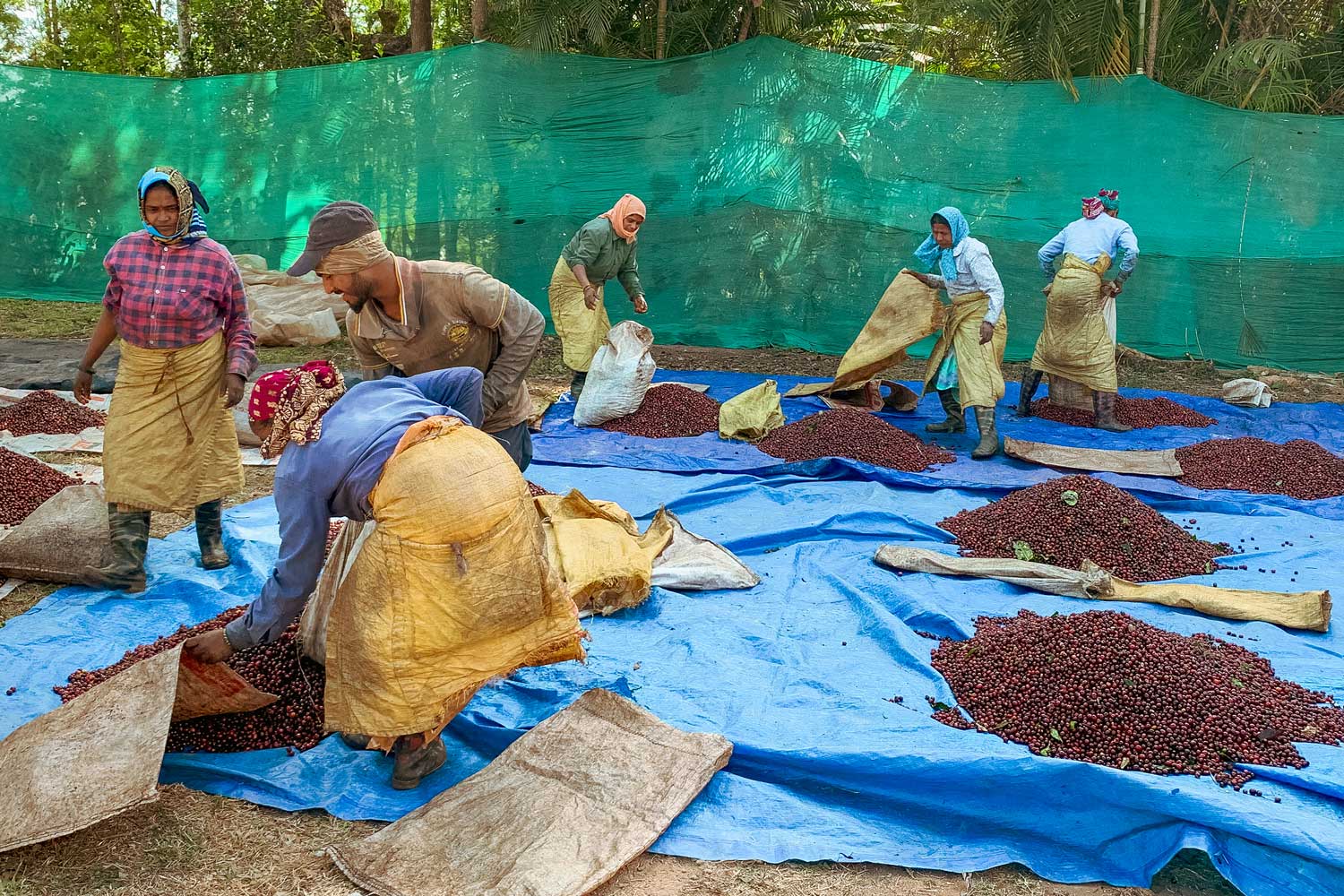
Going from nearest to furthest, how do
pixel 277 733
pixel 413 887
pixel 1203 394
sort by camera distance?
pixel 413 887, pixel 277 733, pixel 1203 394

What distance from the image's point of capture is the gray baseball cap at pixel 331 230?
2.83m

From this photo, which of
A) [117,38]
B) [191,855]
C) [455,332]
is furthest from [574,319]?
[117,38]

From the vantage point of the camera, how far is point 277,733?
2844 millimetres

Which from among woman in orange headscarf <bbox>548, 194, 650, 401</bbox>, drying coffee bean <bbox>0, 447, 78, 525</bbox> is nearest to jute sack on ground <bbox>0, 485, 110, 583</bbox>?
drying coffee bean <bbox>0, 447, 78, 525</bbox>

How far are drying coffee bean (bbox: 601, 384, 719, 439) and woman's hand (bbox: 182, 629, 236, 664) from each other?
12.9 ft

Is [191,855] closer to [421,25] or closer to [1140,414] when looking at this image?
[1140,414]

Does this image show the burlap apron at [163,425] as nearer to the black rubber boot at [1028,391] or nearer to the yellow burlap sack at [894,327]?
the yellow burlap sack at [894,327]

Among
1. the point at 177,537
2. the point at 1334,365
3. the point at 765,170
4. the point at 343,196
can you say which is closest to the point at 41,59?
the point at 343,196

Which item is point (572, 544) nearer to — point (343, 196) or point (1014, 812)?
point (1014, 812)

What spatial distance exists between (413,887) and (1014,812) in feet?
4.66

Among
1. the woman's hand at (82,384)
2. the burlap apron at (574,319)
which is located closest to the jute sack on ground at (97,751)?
the woman's hand at (82,384)

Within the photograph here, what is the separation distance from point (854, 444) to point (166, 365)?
3.48 m

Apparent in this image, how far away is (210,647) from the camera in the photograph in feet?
8.55

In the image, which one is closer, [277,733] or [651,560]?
[277,733]
